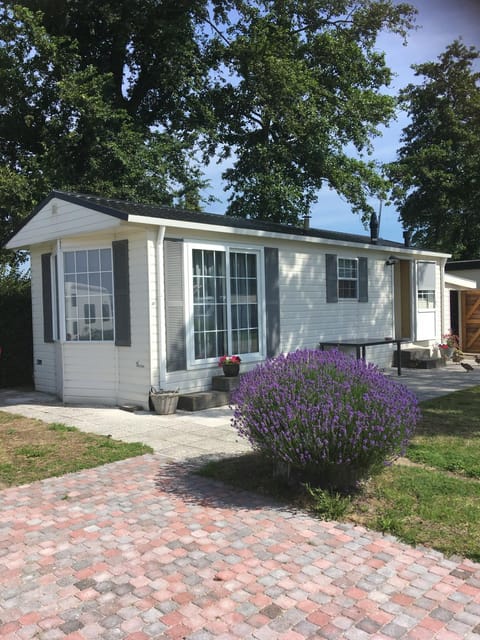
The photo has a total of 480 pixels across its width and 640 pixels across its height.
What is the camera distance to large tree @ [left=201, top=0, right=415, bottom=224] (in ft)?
Result: 59.9

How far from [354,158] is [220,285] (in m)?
12.6

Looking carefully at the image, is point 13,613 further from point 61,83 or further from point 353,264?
point 61,83

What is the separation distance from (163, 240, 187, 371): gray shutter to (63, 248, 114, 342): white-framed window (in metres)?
1.04

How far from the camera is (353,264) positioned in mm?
12859

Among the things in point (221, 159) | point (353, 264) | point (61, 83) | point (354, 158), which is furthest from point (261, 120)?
point (353, 264)

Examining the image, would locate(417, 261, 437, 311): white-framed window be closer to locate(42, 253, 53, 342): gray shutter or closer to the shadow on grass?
the shadow on grass

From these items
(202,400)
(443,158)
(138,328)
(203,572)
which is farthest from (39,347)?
(443,158)

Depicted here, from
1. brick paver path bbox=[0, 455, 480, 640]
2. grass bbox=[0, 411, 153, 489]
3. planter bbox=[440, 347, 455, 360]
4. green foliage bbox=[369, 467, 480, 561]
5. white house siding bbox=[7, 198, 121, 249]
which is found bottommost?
brick paver path bbox=[0, 455, 480, 640]

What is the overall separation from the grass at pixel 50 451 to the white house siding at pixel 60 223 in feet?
10.1

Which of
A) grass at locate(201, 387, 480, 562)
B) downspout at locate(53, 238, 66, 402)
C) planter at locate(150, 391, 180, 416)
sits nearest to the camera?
grass at locate(201, 387, 480, 562)

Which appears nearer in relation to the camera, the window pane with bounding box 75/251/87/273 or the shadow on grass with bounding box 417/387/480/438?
the shadow on grass with bounding box 417/387/480/438

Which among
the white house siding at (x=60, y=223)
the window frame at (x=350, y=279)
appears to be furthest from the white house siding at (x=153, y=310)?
the window frame at (x=350, y=279)

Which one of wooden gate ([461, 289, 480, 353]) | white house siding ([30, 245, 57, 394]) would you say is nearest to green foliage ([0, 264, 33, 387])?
white house siding ([30, 245, 57, 394])

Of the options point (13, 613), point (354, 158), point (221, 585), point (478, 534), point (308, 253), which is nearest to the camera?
point (13, 613)
